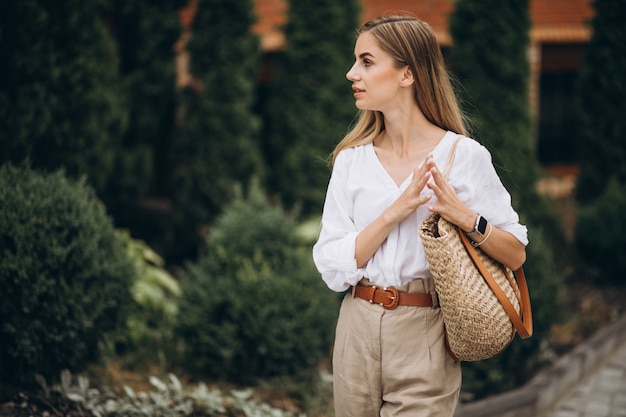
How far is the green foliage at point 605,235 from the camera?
7227mm

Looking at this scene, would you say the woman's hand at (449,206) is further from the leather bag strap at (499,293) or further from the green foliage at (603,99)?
the green foliage at (603,99)

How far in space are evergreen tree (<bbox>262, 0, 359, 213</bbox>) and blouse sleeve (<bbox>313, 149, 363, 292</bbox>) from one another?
4600 millimetres

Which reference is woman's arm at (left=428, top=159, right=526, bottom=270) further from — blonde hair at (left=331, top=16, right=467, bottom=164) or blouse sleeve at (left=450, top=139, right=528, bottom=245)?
blonde hair at (left=331, top=16, right=467, bottom=164)

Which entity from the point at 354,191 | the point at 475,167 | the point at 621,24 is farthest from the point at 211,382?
the point at 621,24

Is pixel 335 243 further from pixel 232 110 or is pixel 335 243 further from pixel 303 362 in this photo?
pixel 232 110

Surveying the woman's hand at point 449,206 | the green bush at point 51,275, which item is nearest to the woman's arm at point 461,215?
the woman's hand at point 449,206

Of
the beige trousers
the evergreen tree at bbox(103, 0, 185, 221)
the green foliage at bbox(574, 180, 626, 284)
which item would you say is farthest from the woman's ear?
the green foliage at bbox(574, 180, 626, 284)

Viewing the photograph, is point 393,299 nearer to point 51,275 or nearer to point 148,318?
point 51,275

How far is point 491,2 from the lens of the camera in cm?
731

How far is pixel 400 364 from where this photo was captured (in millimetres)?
2627

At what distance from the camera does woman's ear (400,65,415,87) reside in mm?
2676

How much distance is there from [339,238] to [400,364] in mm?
509

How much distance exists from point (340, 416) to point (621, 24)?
637 centimetres

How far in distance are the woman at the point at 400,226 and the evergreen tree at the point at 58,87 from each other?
10.8 ft
